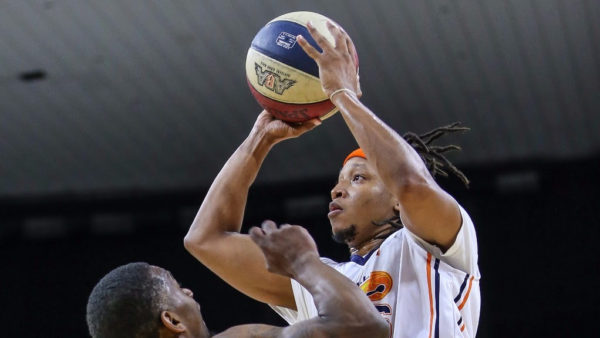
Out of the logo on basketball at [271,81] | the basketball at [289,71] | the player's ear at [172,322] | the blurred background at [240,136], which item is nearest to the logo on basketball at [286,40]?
the basketball at [289,71]

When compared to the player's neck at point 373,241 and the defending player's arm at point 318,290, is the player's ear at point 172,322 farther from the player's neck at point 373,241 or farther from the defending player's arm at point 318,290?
the player's neck at point 373,241

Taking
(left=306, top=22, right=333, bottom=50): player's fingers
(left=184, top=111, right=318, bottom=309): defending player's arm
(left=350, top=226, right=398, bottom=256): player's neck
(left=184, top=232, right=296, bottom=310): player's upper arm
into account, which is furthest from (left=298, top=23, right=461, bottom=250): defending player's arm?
(left=184, top=232, right=296, bottom=310): player's upper arm

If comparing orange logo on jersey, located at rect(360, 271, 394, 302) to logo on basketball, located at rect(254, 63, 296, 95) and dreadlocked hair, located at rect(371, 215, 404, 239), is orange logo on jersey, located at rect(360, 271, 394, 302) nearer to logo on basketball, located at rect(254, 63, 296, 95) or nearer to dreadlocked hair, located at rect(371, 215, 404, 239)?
dreadlocked hair, located at rect(371, 215, 404, 239)

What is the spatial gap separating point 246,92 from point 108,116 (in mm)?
1460

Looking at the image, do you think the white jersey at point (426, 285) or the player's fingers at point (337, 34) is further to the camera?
the player's fingers at point (337, 34)

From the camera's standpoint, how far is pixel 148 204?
34.5ft

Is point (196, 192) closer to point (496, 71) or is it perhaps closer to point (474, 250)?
point (496, 71)

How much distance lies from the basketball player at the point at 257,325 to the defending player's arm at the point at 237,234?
575 millimetres

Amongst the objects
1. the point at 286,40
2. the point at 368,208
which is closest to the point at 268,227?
the point at 286,40

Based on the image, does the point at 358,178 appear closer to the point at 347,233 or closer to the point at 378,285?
the point at 347,233

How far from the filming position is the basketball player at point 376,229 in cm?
304

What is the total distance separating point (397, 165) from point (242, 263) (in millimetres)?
936

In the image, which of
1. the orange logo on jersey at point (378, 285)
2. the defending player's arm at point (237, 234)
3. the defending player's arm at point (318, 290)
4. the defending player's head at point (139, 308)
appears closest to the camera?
the defending player's arm at point (318, 290)

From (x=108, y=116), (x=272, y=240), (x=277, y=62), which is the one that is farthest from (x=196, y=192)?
(x=272, y=240)
